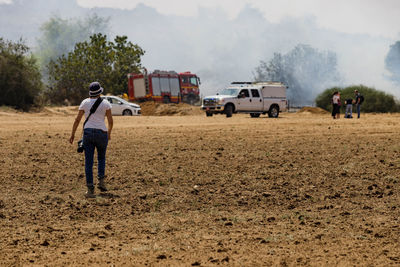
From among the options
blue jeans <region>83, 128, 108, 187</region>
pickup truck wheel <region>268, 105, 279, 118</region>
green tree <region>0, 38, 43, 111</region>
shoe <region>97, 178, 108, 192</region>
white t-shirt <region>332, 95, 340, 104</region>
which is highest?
green tree <region>0, 38, 43, 111</region>

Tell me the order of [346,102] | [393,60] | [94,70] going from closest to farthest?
[346,102] → [94,70] → [393,60]

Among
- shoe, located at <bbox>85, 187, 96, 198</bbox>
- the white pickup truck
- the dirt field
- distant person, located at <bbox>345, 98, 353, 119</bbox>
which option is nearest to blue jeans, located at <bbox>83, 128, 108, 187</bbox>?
shoe, located at <bbox>85, 187, 96, 198</bbox>

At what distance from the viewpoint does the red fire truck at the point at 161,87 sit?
1921 inches

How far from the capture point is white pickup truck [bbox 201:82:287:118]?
3419 centimetres

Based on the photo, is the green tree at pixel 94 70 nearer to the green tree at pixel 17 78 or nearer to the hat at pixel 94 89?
the green tree at pixel 17 78

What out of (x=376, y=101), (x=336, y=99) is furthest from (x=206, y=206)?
(x=376, y=101)

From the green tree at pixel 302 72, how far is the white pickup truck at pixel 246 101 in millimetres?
42920

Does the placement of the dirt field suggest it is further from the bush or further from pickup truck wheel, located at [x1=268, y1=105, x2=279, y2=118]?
the bush

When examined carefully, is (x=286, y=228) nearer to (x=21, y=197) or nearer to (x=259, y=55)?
(x=21, y=197)

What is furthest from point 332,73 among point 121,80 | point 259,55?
point 259,55

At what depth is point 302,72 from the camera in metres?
88.2

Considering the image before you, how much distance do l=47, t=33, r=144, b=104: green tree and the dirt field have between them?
40.0m

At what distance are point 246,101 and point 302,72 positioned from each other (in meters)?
55.4

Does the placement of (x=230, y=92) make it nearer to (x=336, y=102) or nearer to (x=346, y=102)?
(x=336, y=102)
